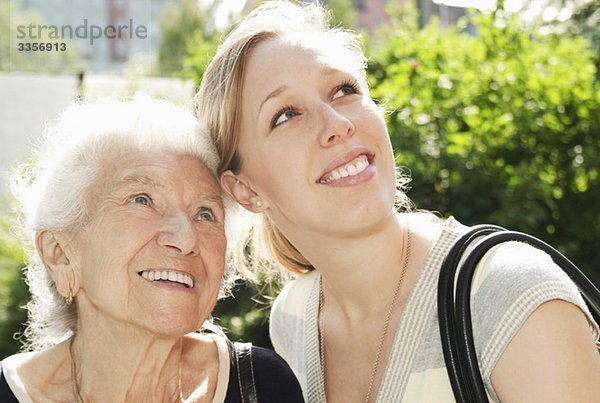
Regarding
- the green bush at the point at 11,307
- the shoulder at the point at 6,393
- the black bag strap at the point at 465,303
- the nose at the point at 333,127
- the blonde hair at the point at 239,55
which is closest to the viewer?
the black bag strap at the point at 465,303

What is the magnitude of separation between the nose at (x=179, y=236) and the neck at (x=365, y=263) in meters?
0.50

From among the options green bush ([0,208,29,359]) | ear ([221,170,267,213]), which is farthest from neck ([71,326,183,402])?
green bush ([0,208,29,359])

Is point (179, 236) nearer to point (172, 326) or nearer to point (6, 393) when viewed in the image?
point (172, 326)

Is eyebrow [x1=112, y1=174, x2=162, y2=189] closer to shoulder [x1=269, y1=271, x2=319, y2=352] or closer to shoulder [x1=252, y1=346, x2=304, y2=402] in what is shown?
shoulder [x1=252, y1=346, x2=304, y2=402]

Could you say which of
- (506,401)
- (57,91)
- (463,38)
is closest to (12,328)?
(463,38)

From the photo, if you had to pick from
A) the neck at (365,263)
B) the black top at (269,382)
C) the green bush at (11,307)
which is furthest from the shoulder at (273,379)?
the green bush at (11,307)

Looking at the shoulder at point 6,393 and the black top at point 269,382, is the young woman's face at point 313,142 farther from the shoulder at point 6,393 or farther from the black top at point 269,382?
the shoulder at point 6,393

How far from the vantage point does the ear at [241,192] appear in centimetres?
287

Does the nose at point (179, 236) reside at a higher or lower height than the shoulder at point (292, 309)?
higher

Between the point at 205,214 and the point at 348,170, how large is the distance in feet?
1.57

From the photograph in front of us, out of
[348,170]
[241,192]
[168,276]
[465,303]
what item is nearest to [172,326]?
[168,276]

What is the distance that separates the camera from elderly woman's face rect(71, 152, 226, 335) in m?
2.45

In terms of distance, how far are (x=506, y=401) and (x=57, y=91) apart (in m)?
14.9

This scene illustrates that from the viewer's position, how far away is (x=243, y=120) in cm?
288
